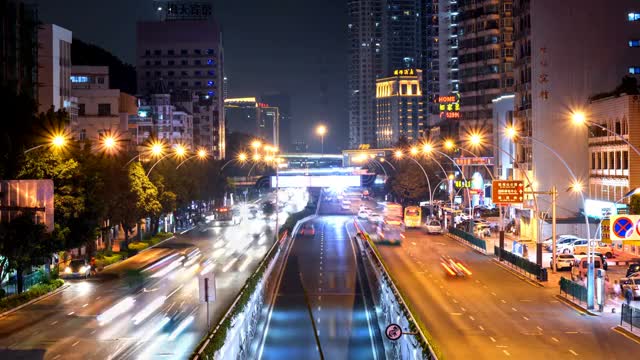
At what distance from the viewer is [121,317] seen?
49500 millimetres

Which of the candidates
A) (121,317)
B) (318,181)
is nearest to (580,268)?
(121,317)

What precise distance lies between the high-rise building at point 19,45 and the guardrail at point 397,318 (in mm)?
41739

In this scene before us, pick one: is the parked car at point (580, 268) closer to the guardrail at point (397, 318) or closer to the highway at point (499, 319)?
the highway at point (499, 319)

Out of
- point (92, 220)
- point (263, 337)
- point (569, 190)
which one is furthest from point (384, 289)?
point (569, 190)

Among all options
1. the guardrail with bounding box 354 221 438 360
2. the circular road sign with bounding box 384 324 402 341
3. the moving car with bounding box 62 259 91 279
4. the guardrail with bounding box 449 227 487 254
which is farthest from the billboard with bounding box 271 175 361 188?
the circular road sign with bounding box 384 324 402 341

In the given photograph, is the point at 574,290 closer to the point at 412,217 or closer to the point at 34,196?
the point at 34,196

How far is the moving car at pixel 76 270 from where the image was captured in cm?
6775

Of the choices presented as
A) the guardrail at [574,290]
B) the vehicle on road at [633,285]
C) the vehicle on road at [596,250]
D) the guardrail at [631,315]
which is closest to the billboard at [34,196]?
the guardrail at [631,315]

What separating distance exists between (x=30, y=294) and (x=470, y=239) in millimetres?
47967

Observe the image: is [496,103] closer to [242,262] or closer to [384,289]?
[242,262]

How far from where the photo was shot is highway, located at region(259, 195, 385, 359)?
45.1 m

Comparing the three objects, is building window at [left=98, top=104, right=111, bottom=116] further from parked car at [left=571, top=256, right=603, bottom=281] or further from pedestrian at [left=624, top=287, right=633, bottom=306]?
pedestrian at [left=624, top=287, right=633, bottom=306]

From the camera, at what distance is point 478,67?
155m

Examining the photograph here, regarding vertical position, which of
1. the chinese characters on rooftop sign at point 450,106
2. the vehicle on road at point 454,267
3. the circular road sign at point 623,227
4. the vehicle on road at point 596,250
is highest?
the chinese characters on rooftop sign at point 450,106
